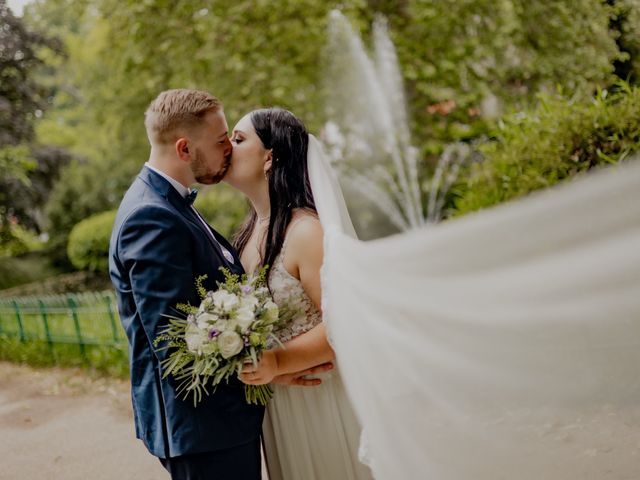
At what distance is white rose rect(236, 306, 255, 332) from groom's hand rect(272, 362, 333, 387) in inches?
17.0

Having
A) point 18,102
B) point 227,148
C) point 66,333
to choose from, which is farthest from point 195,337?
point 18,102

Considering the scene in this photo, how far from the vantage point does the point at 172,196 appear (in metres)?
2.49

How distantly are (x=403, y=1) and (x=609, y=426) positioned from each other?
11462 mm

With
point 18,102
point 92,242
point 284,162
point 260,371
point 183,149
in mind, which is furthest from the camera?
point 18,102

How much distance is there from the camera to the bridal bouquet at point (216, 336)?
2.21 meters

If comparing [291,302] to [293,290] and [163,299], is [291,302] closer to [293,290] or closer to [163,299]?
[293,290]

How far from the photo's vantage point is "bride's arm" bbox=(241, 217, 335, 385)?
2.50m

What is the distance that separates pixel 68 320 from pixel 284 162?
6630 millimetres

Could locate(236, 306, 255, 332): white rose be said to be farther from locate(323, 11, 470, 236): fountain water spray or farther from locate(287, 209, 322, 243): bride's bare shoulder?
locate(323, 11, 470, 236): fountain water spray

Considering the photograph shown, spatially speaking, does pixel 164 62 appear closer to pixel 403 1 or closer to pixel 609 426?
pixel 403 1

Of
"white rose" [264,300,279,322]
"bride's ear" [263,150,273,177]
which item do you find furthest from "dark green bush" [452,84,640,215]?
"white rose" [264,300,279,322]

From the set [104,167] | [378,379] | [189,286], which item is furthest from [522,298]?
[104,167]

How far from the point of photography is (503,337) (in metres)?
1.81

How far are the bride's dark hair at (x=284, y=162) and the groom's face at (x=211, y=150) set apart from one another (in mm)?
210
